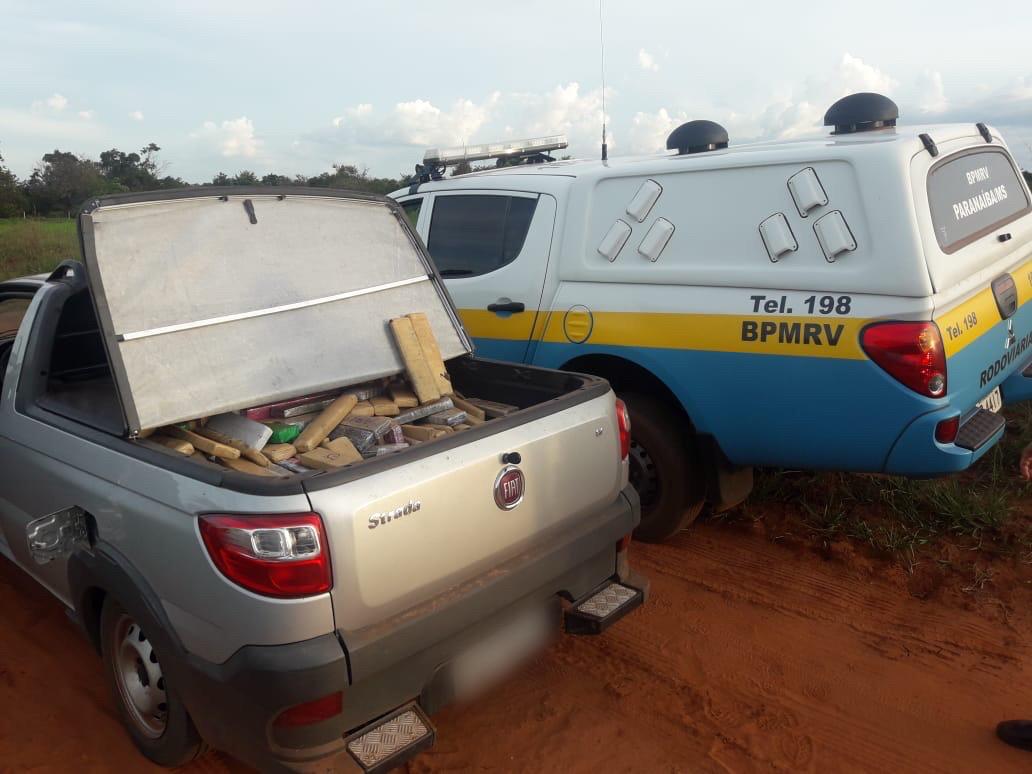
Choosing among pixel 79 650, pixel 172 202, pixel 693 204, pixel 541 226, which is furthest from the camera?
pixel 541 226

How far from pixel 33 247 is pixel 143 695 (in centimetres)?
1953

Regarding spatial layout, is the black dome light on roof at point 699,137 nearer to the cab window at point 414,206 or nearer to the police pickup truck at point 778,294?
the police pickup truck at point 778,294

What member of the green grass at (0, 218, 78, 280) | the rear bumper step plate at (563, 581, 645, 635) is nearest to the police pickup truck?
the rear bumper step plate at (563, 581, 645, 635)

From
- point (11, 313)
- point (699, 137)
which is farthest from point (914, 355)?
point (11, 313)

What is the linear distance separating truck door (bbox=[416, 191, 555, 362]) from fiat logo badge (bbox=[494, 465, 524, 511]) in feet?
7.04

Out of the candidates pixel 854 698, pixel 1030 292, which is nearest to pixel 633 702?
pixel 854 698

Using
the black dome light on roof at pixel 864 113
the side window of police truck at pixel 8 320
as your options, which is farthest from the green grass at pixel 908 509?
the side window of police truck at pixel 8 320

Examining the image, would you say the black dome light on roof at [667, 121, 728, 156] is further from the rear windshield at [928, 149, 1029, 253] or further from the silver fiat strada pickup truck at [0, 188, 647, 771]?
the silver fiat strada pickup truck at [0, 188, 647, 771]

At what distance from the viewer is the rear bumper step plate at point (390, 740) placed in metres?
2.39

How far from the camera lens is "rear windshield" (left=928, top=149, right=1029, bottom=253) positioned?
3688mm

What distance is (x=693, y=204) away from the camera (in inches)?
166

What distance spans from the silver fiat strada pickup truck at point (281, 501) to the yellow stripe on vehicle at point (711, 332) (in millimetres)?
A: 888

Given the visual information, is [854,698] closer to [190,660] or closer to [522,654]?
[522,654]

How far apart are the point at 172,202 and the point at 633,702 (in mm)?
2710
